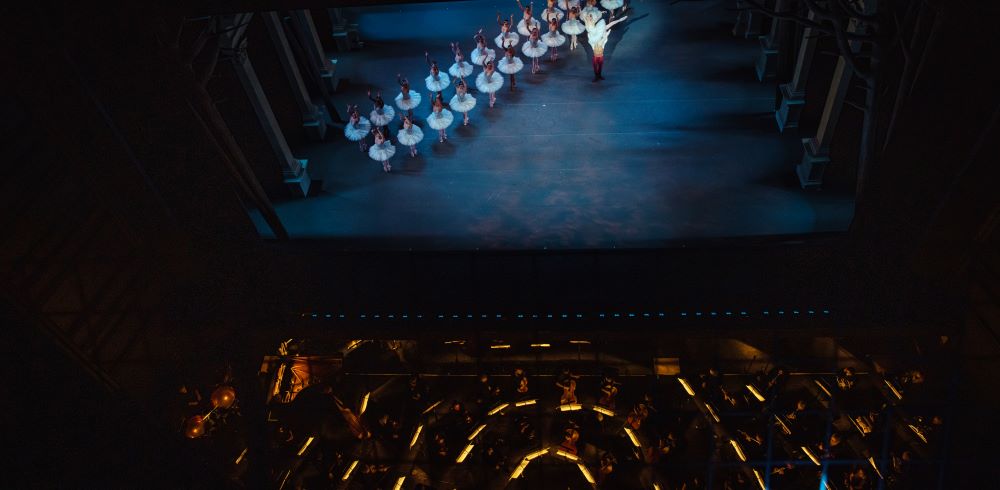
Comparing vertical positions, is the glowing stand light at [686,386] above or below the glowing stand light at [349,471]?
above

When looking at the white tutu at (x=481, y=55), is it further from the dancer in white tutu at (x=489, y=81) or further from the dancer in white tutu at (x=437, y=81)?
the dancer in white tutu at (x=437, y=81)

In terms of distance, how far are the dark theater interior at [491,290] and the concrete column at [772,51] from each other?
1234 millimetres

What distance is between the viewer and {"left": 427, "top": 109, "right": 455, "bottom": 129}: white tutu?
11.3 metres

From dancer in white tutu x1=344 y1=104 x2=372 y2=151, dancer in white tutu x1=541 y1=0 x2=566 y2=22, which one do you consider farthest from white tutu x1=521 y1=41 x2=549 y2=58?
dancer in white tutu x1=344 y1=104 x2=372 y2=151

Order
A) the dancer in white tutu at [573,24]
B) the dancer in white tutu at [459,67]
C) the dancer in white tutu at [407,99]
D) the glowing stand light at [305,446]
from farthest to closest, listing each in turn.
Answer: the dancer in white tutu at [573,24]
the dancer in white tutu at [459,67]
the dancer in white tutu at [407,99]
the glowing stand light at [305,446]

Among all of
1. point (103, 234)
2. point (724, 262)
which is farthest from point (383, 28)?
point (724, 262)

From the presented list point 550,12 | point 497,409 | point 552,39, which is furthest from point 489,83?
point 497,409

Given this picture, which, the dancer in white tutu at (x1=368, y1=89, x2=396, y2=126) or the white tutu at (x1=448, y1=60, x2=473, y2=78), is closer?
the dancer in white tutu at (x1=368, y1=89, x2=396, y2=126)

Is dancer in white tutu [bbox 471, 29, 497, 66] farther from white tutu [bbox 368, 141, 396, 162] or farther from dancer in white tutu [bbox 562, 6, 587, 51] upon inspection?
white tutu [bbox 368, 141, 396, 162]

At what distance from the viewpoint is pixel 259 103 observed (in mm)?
9789

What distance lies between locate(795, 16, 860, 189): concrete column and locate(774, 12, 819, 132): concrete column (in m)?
0.59

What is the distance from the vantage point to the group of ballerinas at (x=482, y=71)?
11.2m

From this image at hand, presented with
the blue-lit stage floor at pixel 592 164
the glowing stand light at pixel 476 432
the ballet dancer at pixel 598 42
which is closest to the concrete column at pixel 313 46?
the blue-lit stage floor at pixel 592 164

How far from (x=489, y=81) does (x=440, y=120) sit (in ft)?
4.30
